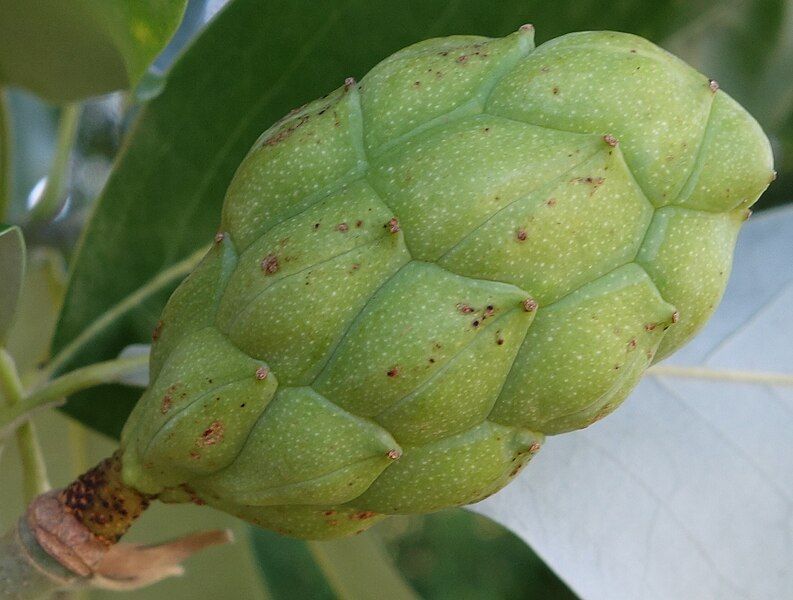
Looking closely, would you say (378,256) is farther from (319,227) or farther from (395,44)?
(395,44)

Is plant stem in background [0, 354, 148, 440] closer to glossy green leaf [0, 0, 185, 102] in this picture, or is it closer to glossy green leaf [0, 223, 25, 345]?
glossy green leaf [0, 223, 25, 345]

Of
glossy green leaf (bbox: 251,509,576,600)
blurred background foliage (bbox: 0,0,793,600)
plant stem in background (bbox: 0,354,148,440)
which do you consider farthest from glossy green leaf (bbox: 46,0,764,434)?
glossy green leaf (bbox: 251,509,576,600)

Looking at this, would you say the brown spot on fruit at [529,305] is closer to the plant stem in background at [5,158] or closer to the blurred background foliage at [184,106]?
the blurred background foliage at [184,106]

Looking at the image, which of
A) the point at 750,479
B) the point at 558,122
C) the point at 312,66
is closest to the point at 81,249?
the point at 312,66

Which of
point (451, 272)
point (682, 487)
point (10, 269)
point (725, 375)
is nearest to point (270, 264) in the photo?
point (451, 272)

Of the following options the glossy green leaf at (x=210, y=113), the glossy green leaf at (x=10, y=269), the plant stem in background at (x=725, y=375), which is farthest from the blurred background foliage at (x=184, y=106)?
the plant stem in background at (x=725, y=375)

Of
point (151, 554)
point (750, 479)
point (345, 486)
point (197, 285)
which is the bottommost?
point (750, 479)

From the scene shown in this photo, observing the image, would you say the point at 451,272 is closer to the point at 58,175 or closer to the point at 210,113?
the point at 210,113
